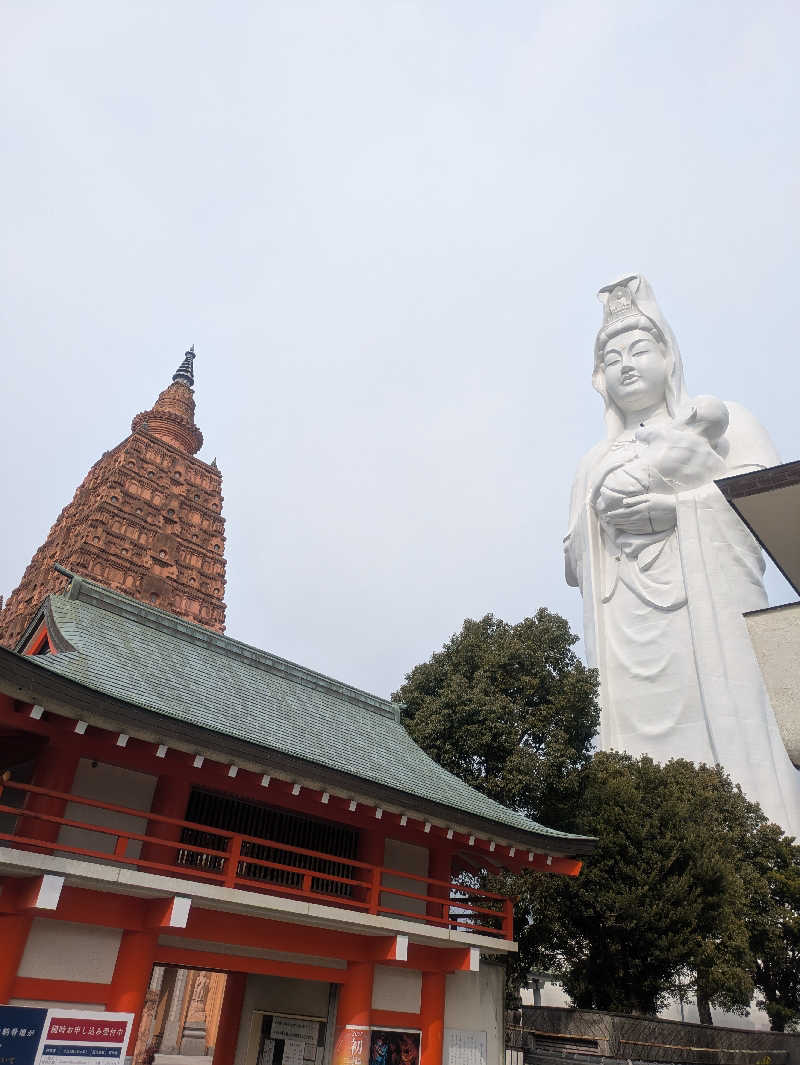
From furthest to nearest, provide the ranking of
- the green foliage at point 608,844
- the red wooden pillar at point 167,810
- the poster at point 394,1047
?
1. the green foliage at point 608,844
2. the poster at point 394,1047
3. the red wooden pillar at point 167,810

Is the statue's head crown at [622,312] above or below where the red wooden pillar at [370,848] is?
above

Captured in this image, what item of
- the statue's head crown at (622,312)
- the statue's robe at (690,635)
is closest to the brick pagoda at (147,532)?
the statue's robe at (690,635)

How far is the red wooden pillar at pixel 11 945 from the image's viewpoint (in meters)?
10.3

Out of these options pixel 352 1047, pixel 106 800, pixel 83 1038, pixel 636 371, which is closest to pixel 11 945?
pixel 83 1038

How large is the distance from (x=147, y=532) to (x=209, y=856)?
157 feet

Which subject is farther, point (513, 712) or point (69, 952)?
point (513, 712)

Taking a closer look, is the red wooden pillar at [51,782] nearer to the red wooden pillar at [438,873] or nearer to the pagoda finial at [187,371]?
the red wooden pillar at [438,873]

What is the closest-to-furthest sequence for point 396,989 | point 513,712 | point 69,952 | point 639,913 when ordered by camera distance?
point 69,952 → point 396,989 → point 639,913 → point 513,712

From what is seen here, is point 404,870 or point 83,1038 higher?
point 404,870

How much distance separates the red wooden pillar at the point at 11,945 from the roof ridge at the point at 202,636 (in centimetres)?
574

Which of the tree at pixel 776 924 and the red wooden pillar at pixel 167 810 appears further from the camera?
the tree at pixel 776 924

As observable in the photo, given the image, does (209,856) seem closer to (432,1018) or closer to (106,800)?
(106,800)

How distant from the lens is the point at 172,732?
11.1 m

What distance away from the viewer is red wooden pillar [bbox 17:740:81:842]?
36.6 ft
